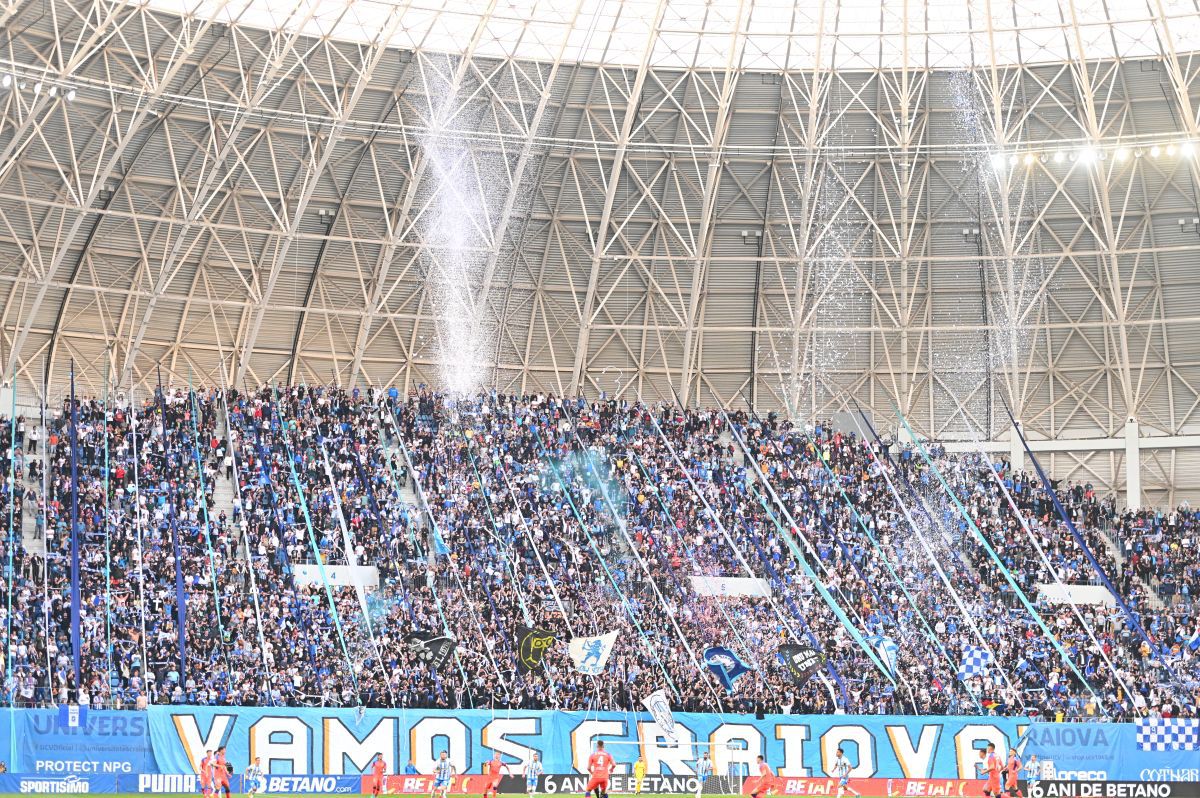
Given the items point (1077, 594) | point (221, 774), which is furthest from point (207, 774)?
point (1077, 594)

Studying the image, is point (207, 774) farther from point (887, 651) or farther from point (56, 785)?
point (887, 651)

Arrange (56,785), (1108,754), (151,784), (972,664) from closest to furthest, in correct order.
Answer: (56,785) < (151,784) < (1108,754) < (972,664)

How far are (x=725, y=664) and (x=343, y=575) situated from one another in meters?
12.2

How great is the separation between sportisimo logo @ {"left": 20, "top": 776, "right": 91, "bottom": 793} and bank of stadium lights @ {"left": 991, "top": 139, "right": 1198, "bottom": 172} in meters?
33.2

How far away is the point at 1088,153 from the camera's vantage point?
49438mm

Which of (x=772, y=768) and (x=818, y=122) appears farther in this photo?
(x=818, y=122)

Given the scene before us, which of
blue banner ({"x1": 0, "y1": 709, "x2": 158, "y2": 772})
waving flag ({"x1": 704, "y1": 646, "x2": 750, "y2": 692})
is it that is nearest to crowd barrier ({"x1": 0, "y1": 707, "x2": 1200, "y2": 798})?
blue banner ({"x1": 0, "y1": 709, "x2": 158, "y2": 772})

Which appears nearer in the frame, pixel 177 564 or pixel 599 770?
pixel 599 770

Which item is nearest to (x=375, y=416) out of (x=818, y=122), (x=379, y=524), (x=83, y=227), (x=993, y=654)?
(x=379, y=524)

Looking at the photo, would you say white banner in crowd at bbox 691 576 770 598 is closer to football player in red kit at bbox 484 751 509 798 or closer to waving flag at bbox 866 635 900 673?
waving flag at bbox 866 635 900 673

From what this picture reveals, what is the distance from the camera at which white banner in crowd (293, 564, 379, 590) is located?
48219 millimetres

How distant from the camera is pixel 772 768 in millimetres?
41031

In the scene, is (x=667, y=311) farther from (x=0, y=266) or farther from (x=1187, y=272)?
(x=0, y=266)

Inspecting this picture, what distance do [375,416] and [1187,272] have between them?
3052cm
